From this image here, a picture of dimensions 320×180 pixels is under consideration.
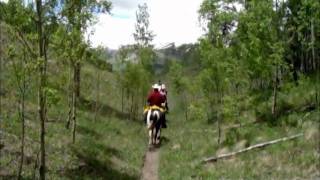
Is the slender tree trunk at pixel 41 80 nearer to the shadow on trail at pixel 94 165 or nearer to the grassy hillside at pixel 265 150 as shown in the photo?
the shadow on trail at pixel 94 165

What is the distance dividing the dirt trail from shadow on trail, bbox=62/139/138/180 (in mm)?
1438

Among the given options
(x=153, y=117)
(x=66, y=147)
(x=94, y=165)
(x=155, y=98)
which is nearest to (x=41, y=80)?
(x=94, y=165)

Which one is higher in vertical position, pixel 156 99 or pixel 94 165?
pixel 156 99

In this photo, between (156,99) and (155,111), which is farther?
(155,111)

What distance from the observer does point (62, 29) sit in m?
20.8

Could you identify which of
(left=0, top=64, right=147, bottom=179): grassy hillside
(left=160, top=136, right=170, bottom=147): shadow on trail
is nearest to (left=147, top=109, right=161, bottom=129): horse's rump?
(left=0, top=64, right=147, bottom=179): grassy hillside

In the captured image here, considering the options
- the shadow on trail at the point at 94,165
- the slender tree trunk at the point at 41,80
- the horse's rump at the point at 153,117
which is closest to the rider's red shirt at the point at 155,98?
the horse's rump at the point at 153,117

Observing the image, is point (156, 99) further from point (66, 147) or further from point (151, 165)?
point (66, 147)

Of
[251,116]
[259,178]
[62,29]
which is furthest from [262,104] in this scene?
[62,29]

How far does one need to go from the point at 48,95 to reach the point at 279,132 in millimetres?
13502

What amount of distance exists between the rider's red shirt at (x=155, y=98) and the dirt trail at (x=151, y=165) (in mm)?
2716

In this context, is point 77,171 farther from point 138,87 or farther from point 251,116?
point 138,87

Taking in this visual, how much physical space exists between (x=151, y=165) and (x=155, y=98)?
485cm

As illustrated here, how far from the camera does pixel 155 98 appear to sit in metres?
31.8
